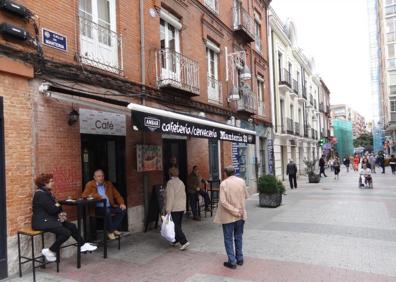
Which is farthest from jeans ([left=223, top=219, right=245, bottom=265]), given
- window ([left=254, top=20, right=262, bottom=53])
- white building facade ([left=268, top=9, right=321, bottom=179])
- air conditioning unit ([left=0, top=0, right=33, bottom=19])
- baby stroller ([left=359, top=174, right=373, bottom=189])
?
white building facade ([left=268, top=9, right=321, bottom=179])

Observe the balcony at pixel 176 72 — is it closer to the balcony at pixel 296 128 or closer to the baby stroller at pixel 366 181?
the baby stroller at pixel 366 181

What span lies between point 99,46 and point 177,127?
267cm

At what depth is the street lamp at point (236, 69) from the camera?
1493 centimetres

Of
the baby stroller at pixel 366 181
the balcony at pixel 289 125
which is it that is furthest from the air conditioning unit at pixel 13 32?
the balcony at pixel 289 125

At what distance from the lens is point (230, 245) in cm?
625

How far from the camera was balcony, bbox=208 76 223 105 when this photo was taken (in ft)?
45.2

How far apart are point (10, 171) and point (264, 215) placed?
7.52 metres

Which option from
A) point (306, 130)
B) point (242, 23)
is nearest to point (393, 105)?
point (306, 130)

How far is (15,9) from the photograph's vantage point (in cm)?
607

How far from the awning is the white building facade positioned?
13.5 metres

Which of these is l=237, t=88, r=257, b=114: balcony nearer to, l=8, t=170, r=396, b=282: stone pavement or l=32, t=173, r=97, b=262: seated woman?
l=8, t=170, r=396, b=282: stone pavement

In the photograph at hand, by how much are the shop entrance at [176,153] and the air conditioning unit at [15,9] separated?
5.31 m

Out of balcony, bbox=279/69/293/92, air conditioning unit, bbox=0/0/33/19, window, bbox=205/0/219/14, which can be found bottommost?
air conditioning unit, bbox=0/0/33/19

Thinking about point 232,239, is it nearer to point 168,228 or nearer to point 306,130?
point 168,228
